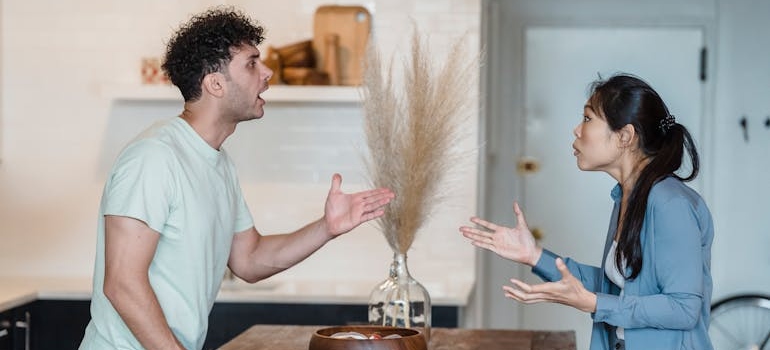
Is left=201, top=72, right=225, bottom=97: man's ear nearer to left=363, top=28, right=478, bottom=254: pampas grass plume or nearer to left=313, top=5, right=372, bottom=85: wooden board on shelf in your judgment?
left=363, top=28, right=478, bottom=254: pampas grass plume

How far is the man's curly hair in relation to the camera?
2627 mm

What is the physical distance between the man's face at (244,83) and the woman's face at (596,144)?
79cm

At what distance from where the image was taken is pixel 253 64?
2.71 m

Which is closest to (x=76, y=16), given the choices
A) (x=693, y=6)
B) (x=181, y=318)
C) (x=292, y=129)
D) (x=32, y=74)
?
(x=32, y=74)

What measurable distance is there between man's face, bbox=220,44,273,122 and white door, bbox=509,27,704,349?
361cm

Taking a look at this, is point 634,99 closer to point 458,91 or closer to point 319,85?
point 458,91

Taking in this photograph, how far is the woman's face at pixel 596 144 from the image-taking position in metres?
2.73

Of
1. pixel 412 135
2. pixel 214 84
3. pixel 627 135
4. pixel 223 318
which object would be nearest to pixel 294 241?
pixel 412 135

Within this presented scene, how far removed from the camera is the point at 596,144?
2.75 m

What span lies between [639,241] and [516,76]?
3.59m

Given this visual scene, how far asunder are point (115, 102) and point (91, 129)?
0.50ft

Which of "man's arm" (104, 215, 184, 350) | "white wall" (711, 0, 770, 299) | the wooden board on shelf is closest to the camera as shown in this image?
"man's arm" (104, 215, 184, 350)

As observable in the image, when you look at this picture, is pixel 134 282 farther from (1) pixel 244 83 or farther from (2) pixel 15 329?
(2) pixel 15 329

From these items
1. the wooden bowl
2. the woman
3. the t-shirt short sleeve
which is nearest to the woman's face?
the woman
